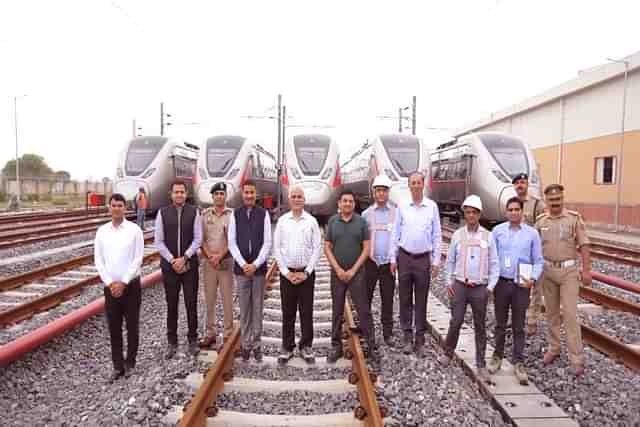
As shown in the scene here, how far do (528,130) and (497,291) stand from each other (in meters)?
29.6

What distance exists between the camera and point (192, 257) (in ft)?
17.0

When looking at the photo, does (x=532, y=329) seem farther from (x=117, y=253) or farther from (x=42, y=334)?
(x=42, y=334)

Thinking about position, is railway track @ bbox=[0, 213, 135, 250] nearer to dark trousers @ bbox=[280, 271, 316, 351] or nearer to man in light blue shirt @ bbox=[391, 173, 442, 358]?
dark trousers @ bbox=[280, 271, 316, 351]

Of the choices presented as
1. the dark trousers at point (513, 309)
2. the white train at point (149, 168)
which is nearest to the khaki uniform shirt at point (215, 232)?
the dark trousers at point (513, 309)

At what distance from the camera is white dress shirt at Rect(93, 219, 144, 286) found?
4.51 m

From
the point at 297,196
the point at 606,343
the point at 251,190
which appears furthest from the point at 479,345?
the point at 251,190

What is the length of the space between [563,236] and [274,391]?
10.8 feet

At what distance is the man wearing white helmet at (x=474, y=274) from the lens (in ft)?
15.2

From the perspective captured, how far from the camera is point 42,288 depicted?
7934mm

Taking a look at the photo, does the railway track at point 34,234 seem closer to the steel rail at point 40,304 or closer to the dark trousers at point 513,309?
the steel rail at point 40,304

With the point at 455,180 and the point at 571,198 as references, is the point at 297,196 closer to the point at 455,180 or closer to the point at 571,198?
the point at 455,180

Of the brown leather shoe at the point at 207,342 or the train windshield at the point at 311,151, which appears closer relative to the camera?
the brown leather shoe at the point at 207,342

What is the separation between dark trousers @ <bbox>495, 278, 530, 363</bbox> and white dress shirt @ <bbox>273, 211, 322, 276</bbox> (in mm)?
1887

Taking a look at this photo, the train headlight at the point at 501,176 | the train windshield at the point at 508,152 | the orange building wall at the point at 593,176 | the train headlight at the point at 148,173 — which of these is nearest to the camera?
the train headlight at the point at 501,176
